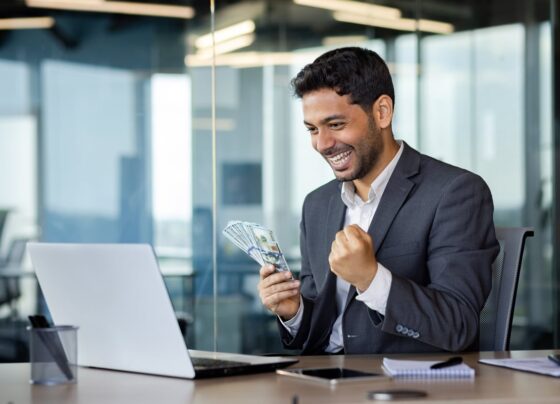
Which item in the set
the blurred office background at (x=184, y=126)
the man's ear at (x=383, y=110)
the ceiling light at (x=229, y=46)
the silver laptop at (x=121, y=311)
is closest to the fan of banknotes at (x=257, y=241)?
the silver laptop at (x=121, y=311)

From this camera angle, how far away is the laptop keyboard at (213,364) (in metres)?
2.19

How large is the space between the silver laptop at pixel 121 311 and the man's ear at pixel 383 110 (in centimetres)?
88

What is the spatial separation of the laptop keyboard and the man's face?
2.70 feet

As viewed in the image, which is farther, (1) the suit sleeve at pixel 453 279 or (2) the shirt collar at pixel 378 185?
(2) the shirt collar at pixel 378 185

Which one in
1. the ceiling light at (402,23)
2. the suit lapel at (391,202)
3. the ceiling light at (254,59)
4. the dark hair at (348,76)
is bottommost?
the suit lapel at (391,202)

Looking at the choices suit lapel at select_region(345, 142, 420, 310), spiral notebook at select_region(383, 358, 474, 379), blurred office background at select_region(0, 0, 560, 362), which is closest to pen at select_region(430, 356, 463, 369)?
spiral notebook at select_region(383, 358, 474, 379)

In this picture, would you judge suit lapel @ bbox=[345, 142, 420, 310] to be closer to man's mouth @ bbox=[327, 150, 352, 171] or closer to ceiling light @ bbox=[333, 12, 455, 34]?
man's mouth @ bbox=[327, 150, 352, 171]

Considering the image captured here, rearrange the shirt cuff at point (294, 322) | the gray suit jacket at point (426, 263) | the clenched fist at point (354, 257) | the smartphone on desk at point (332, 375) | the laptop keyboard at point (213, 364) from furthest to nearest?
1. the shirt cuff at point (294, 322)
2. the gray suit jacket at point (426, 263)
3. the clenched fist at point (354, 257)
4. the laptop keyboard at point (213, 364)
5. the smartphone on desk at point (332, 375)

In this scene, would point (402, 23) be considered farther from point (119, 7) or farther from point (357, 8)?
point (119, 7)

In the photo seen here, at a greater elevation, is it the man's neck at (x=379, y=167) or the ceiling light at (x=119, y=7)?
the ceiling light at (x=119, y=7)

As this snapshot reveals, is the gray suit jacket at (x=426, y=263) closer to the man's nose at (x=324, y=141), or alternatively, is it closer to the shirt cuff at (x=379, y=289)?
the shirt cuff at (x=379, y=289)

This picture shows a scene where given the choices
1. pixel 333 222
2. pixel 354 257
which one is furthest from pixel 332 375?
pixel 333 222


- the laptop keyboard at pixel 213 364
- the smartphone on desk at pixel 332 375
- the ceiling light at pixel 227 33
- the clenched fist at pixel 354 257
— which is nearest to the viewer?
the smartphone on desk at pixel 332 375

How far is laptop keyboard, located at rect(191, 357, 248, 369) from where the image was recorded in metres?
2.19
